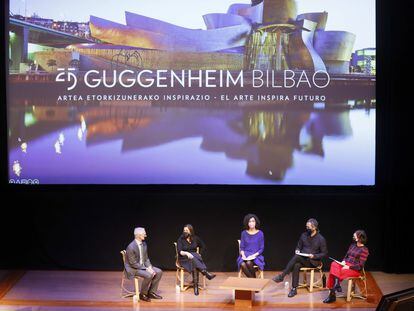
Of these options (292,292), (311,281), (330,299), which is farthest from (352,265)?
(292,292)

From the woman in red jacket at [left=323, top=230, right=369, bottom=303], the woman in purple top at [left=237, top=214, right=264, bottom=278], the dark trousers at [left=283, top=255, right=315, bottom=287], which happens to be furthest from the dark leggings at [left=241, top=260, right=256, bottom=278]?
the woman in red jacket at [left=323, top=230, right=369, bottom=303]

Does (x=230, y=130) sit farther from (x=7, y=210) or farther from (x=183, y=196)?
(x=7, y=210)

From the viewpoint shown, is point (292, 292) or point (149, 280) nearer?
point (149, 280)

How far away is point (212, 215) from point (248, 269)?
1064mm

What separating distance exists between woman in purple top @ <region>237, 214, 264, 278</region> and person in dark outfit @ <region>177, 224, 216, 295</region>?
42 cm

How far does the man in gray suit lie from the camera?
7.62 metres

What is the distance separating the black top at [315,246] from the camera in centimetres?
788

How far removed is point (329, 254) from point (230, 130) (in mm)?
1975

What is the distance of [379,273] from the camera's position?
28.7 ft

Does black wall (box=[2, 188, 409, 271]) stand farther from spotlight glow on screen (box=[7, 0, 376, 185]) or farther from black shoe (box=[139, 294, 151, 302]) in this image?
black shoe (box=[139, 294, 151, 302])

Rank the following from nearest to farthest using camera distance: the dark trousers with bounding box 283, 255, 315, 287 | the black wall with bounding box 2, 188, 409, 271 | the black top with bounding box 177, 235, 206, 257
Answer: the dark trousers with bounding box 283, 255, 315, 287 → the black top with bounding box 177, 235, 206, 257 → the black wall with bounding box 2, 188, 409, 271

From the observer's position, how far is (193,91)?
8555 millimetres

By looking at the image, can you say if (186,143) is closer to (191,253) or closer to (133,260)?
(191,253)

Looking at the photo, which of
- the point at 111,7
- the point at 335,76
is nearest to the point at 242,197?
the point at 335,76
